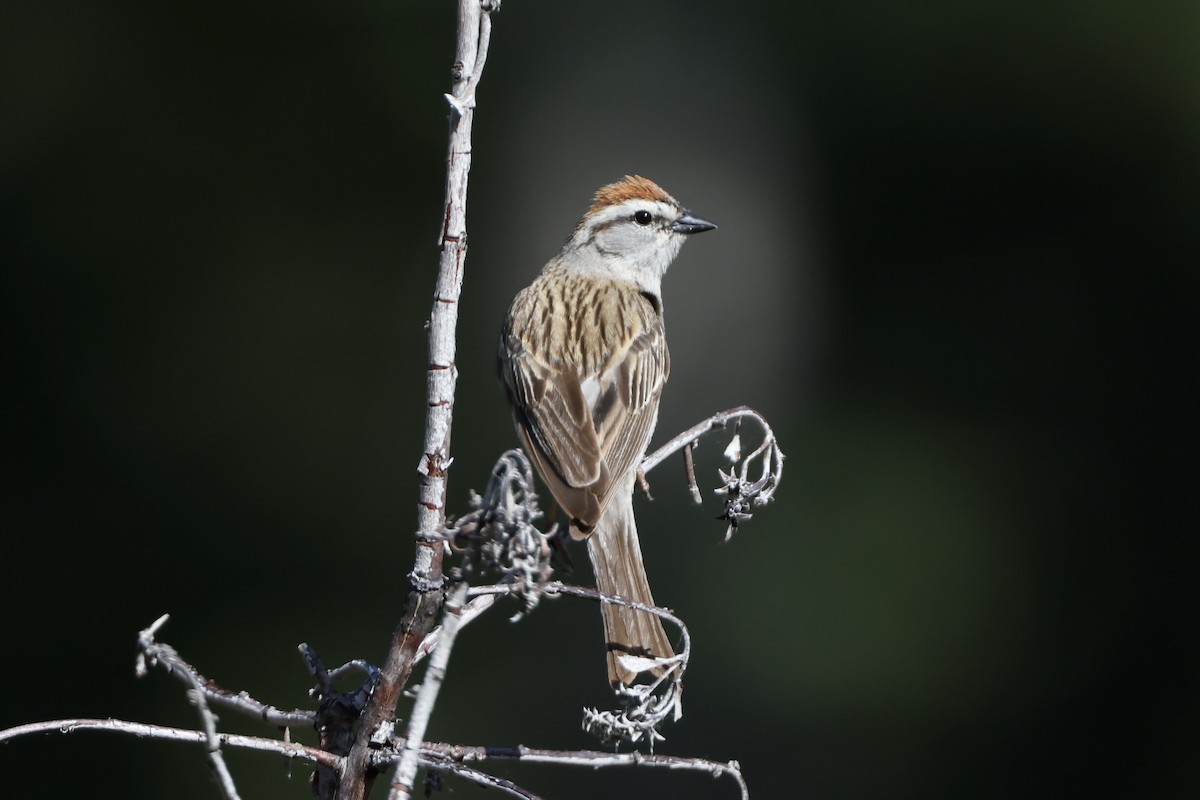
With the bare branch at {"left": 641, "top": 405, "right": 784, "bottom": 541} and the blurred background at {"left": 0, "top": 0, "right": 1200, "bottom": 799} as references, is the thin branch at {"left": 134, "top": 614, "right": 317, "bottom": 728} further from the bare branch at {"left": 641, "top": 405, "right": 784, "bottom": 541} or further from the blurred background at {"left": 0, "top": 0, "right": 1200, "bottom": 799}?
the blurred background at {"left": 0, "top": 0, "right": 1200, "bottom": 799}

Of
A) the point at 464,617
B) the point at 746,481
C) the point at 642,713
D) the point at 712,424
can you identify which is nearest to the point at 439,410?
the point at 464,617

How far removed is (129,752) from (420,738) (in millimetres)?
6550

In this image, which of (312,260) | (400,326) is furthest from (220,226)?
(400,326)

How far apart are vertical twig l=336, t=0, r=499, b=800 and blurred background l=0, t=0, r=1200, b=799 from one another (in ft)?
17.2

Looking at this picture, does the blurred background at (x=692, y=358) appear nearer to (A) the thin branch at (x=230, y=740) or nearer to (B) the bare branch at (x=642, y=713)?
(B) the bare branch at (x=642, y=713)

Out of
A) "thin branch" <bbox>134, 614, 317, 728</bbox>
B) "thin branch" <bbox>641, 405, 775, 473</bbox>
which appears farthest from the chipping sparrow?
→ "thin branch" <bbox>134, 614, 317, 728</bbox>

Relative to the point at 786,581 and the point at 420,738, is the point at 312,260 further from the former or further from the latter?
the point at 420,738

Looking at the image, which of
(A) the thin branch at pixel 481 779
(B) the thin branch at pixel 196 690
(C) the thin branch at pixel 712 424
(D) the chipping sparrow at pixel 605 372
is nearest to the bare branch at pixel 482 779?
(A) the thin branch at pixel 481 779

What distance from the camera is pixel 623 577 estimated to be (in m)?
3.29

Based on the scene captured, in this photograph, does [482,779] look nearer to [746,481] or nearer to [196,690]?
[196,690]

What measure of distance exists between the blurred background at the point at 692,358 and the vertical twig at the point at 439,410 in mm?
5234

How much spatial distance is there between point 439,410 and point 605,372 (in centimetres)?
193

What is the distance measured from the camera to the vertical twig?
1684 mm

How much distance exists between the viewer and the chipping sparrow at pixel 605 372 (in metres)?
3.13
